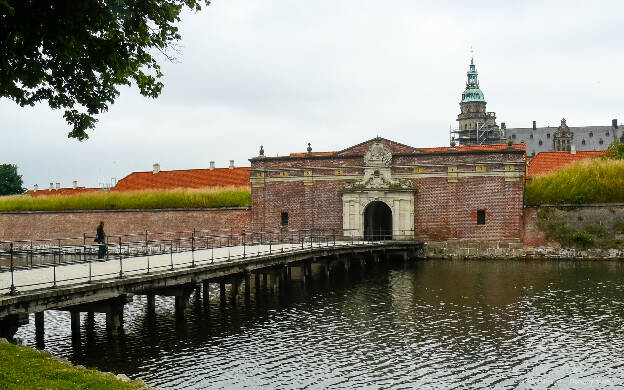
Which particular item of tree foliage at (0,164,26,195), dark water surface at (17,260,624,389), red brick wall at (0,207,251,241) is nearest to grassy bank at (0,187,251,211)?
red brick wall at (0,207,251,241)

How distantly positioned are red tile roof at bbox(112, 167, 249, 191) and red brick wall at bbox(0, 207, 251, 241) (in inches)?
196

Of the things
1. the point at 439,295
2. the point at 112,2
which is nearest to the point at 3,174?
the point at 439,295

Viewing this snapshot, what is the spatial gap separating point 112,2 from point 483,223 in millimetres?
25375

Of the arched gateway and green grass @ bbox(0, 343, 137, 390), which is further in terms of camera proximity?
the arched gateway

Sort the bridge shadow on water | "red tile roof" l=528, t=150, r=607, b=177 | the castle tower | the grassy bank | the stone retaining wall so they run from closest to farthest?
the bridge shadow on water
the stone retaining wall
the grassy bank
"red tile roof" l=528, t=150, r=607, b=177
the castle tower

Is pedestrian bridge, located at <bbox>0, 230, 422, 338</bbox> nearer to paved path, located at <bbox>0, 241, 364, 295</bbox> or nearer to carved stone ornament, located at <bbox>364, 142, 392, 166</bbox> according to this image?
paved path, located at <bbox>0, 241, 364, 295</bbox>

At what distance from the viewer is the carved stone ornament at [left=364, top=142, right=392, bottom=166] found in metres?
33.0

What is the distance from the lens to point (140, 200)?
38688 millimetres

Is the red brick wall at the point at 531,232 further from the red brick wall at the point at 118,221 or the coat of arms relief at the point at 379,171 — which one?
the red brick wall at the point at 118,221

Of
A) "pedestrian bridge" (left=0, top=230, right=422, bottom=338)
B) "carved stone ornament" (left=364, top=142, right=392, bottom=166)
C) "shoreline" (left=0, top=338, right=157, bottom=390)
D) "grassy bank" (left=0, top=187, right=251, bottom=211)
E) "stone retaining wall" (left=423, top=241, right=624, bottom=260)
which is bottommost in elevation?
"stone retaining wall" (left=423, top=241, right=624, bottom=260)

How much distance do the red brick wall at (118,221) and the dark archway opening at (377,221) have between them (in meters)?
6.76

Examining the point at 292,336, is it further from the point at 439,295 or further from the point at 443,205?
the point at 443,205

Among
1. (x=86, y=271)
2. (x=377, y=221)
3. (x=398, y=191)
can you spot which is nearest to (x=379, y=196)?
(x=398, y=191)

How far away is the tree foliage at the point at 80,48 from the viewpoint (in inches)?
392
